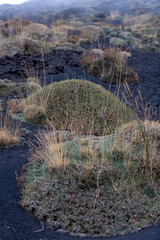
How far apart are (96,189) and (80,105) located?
9.98ft

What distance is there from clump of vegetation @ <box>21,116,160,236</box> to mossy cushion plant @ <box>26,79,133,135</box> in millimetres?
1834

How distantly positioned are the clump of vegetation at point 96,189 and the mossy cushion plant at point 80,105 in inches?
72.2

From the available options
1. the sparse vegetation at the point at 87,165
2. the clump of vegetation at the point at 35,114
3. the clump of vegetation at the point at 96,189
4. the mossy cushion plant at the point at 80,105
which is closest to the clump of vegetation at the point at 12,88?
the sparse vegetation at the point at 87,165

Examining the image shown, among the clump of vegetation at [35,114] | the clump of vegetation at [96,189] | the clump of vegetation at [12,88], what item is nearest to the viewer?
the clump of vegetation at [96,189]

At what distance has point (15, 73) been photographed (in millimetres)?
9570

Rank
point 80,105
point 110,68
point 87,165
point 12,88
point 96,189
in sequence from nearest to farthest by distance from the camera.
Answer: point 96,189, point 87,165, point 80,105, point 12,88, point 110,68

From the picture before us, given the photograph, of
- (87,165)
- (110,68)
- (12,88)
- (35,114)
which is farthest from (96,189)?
(110,68)

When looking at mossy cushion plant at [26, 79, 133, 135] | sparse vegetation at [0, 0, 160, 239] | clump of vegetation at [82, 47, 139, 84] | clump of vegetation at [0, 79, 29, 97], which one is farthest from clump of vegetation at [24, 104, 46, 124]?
clump of vegetation at [82, 47, 139, 84]

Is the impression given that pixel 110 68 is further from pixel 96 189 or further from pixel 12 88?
pixel 96 189

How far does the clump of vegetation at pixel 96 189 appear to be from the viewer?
268 cm

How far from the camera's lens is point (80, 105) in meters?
5.82

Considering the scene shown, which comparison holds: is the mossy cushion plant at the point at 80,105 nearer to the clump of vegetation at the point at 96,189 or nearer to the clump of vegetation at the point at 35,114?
the clump of vegetation at the point at 35,114

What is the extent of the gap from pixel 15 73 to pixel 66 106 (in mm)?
4556

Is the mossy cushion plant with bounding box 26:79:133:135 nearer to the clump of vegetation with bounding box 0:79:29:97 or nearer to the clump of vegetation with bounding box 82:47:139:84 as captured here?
the clump of vegetation with bounding box 0:79:29:97
